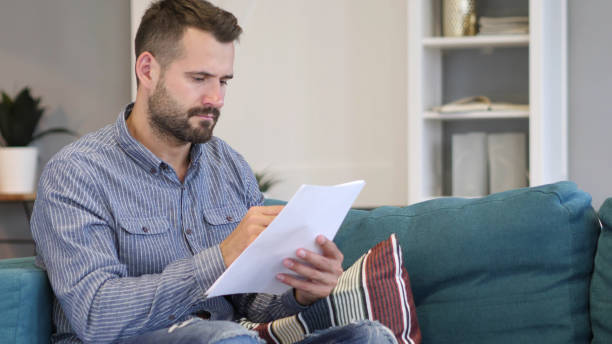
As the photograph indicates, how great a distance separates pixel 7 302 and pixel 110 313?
0.79 ft

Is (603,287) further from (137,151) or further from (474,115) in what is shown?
(474,115)

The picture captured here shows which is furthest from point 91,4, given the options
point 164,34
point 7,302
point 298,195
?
point 298,195

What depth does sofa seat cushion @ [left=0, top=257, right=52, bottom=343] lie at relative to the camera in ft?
4.66

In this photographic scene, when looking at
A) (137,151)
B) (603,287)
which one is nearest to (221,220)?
(137,151)

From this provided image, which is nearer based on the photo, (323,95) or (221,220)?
(221,220)

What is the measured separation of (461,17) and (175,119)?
158 cm

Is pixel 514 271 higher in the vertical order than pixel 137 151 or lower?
lower

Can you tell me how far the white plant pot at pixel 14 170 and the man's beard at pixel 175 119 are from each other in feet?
6.69

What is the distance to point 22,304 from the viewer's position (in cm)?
142

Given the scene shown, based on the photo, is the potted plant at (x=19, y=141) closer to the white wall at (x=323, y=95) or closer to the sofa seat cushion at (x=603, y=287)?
the white wall at (x=323, y=95)

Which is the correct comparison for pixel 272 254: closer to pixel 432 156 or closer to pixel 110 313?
pixel 110 313

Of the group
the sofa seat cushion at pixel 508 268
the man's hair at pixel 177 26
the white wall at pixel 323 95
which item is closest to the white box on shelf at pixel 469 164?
the white wall at pixel 323 95

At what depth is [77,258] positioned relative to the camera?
136cm

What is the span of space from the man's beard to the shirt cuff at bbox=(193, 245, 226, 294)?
0.36 m
